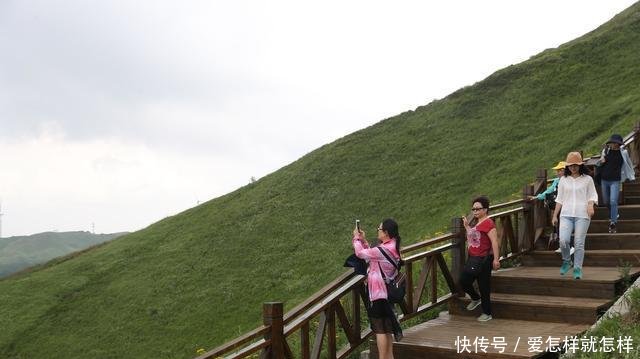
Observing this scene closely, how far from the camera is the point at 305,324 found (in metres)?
7.28

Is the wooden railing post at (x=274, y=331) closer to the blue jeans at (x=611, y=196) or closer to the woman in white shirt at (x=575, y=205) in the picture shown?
the woman in white shirt at (x=575, y=205)

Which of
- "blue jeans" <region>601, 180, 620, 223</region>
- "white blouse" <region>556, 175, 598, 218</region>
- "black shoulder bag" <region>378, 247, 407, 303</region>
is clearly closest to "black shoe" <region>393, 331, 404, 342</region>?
"black shoulder bag" <region>378, 247, 407, 303</region>

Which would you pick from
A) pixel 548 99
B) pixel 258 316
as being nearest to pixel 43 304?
pixel 258 316

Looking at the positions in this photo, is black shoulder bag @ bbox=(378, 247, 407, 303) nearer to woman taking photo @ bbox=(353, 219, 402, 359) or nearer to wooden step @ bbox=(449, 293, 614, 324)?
woman taking photo @ bbox=(353, 219, 402, 359)

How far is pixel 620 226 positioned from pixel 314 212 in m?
18.5

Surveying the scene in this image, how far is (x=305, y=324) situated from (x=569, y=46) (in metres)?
39.3

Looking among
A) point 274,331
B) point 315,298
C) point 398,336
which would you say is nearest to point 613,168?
point 398,336

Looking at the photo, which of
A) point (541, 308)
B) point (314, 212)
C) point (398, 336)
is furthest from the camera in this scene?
point (314, 212)

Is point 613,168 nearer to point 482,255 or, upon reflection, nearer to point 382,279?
point 482,255

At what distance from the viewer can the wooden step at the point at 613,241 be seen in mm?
10844

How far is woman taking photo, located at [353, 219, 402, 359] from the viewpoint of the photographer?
7.52m

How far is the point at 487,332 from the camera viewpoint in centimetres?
844

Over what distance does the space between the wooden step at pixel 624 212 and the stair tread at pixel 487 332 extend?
5183 millimetres

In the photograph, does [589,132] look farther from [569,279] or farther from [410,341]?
[410,341]
